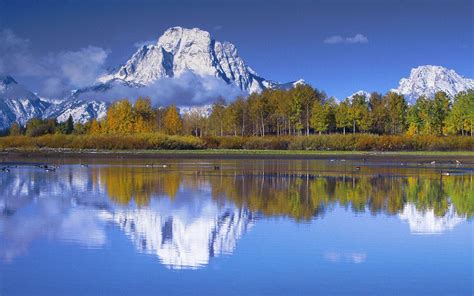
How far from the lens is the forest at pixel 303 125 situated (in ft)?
321

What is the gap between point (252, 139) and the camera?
102875mm

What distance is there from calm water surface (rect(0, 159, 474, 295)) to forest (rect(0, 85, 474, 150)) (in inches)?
2533

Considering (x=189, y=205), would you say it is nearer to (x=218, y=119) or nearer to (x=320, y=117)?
(x=320, y=117)

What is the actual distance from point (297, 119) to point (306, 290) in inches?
4166

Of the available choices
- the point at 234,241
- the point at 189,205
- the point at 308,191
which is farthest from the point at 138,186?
the point at 234,241

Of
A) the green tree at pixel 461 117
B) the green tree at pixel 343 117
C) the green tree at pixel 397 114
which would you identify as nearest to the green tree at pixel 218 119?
the green tree at pixel 343 117

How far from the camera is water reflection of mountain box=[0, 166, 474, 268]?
18.6m

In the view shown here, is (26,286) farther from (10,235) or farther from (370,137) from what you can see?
(370,137)

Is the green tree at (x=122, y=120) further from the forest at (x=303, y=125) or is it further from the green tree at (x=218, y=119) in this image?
the green tree at (x=218, y=119)

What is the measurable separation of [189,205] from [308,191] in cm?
867

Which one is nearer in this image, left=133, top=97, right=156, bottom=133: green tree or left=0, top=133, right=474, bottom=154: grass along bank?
left=0, top=133, right=474, bottom=154: grass along bank

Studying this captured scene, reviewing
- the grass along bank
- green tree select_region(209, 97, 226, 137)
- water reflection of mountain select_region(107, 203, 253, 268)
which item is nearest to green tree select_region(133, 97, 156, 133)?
green tree select_region(209, 97, 226, 137)

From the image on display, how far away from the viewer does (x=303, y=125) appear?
12069 centimetres

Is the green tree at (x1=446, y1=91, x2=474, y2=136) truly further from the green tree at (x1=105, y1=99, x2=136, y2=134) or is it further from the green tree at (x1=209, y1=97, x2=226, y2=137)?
the green tree at (x1=105, y1=99, x2=136, y2=134)
